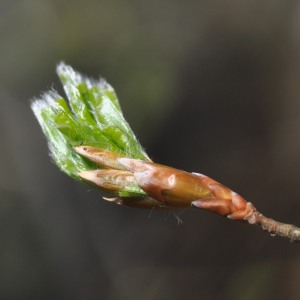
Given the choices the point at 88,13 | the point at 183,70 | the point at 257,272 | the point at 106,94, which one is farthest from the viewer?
the point at 88,13

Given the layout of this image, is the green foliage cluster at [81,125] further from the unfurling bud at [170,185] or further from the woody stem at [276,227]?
the woody stem at [276,227]

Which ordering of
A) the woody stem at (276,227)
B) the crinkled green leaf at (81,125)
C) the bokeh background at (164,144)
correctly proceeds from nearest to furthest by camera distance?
the woody stem at (276,227) → the crinkled green leaf at (81,125) → the bokeh background at (164,144)

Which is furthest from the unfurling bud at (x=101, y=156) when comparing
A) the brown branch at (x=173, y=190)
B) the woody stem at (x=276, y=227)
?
the woody stem at (x=276, y=227)

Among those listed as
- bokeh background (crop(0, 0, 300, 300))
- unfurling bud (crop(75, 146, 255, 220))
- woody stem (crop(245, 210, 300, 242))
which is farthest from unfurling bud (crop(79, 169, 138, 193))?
bokeh background (crop(0, 0, 300, 300))

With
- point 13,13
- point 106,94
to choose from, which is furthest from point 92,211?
point 106,94

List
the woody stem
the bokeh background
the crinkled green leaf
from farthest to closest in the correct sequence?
the bokeh background → the crinkled green leaf → the woody stem

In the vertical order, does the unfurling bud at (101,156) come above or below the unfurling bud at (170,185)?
above

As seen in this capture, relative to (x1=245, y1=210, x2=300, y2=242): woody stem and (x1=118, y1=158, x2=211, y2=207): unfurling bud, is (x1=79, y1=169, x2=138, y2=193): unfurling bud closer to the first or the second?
(x1=118, y1=158, x2=211, y2=207): unfurling bud

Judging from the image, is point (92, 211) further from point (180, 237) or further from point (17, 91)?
point (17, 91)
